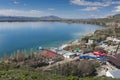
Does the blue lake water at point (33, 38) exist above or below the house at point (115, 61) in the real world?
below

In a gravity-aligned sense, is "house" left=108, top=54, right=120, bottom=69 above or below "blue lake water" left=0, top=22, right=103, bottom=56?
above

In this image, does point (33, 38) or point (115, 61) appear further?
point (33, 38)

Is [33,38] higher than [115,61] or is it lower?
Answer: lower

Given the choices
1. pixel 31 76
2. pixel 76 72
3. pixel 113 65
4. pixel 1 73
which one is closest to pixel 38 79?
pixel 31 76

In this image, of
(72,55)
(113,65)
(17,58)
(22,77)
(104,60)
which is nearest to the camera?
(22,77)

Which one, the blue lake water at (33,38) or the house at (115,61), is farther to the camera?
the blue lake water at (33,38)

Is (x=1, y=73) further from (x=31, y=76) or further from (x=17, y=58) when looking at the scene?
(x=17, y=58)

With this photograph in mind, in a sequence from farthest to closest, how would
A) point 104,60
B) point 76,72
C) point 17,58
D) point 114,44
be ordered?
point 114,44 → point 17,58 → point 104,60 → point 76,72

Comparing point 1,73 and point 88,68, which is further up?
point 1,73

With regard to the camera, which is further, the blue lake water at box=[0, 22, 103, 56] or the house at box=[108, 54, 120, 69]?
the blue lake water at box=[0, 22, 103, 56]

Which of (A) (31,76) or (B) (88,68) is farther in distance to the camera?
(B) (88,68)

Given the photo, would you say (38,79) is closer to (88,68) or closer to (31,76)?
(31,76)
